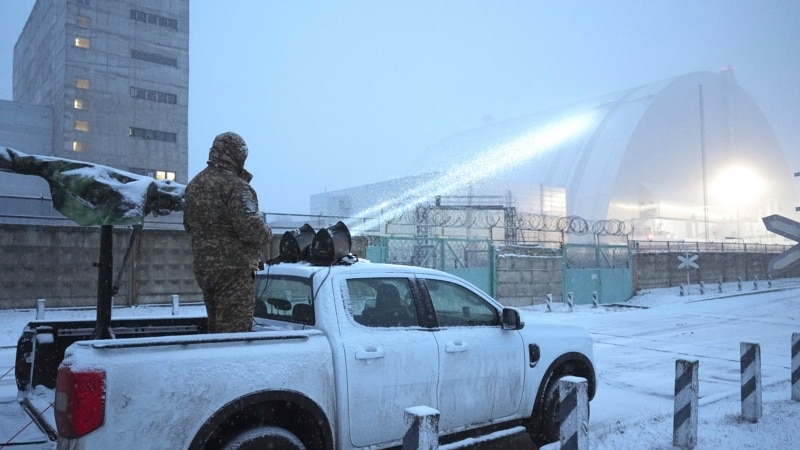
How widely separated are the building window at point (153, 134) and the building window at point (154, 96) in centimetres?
244

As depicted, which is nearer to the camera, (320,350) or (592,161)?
(320,350)

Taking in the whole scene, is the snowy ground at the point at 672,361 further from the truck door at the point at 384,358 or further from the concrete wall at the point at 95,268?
the truck door at the point at 384,358

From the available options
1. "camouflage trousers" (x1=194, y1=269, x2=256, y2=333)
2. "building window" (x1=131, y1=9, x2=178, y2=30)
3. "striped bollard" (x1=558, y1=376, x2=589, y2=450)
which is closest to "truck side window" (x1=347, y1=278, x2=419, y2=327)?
"camouflage trousers" (x1=194, y1=269, x2=256, y2=333)

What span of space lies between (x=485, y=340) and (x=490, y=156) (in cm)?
5757

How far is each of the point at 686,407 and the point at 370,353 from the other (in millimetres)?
3220

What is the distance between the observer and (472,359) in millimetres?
4570

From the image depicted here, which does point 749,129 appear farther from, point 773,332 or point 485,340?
point 485,340

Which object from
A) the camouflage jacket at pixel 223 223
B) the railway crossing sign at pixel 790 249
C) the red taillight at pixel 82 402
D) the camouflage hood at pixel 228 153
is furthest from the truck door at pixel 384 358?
the railway crossing sign at pixel 790 249

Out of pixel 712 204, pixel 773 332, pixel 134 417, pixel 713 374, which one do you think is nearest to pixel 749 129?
pixel 712 204

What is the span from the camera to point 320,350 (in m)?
3.72

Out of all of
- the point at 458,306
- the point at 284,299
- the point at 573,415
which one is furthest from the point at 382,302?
the point at 573,415

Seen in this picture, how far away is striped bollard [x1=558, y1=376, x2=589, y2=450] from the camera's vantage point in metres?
4.12

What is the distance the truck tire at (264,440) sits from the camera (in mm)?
3270

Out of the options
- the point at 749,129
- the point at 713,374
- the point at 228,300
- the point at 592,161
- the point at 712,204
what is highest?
the point at 749,129
